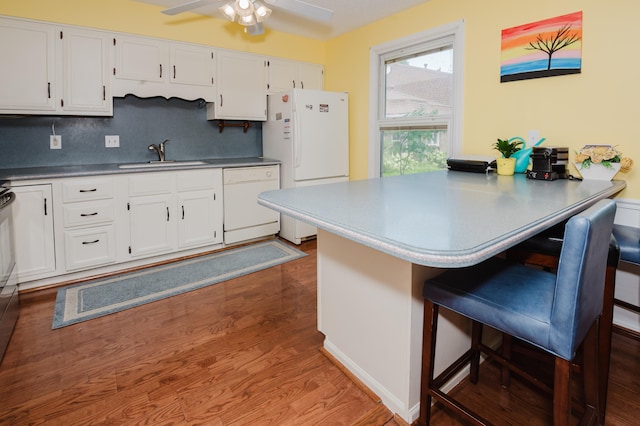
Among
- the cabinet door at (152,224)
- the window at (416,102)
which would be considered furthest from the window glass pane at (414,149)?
the cabinet door at (152,224)

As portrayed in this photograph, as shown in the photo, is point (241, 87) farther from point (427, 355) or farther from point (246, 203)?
point (427, 355)

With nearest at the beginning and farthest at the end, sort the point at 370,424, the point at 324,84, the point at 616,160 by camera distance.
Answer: the point at 370,424 < the point at 616,160 < the point at 324,84

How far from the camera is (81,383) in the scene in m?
1.78

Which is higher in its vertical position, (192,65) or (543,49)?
(192,65)

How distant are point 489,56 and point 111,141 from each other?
3498 mm

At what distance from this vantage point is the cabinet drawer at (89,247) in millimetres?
2949

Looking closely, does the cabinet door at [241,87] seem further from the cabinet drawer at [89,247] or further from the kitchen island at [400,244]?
the kitchen island at [400,244]

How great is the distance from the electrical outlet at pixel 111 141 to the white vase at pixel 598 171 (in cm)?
387

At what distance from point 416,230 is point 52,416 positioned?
→ 1747mm

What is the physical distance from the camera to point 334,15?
371 centimetres

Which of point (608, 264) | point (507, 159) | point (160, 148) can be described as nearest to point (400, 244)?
point (608, 264)

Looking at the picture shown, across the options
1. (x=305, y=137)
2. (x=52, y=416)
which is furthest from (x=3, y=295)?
(x=305, y=137)

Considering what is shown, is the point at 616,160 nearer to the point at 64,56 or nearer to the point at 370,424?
the point at 370,424

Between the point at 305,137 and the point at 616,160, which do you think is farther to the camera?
the point at 305,137
